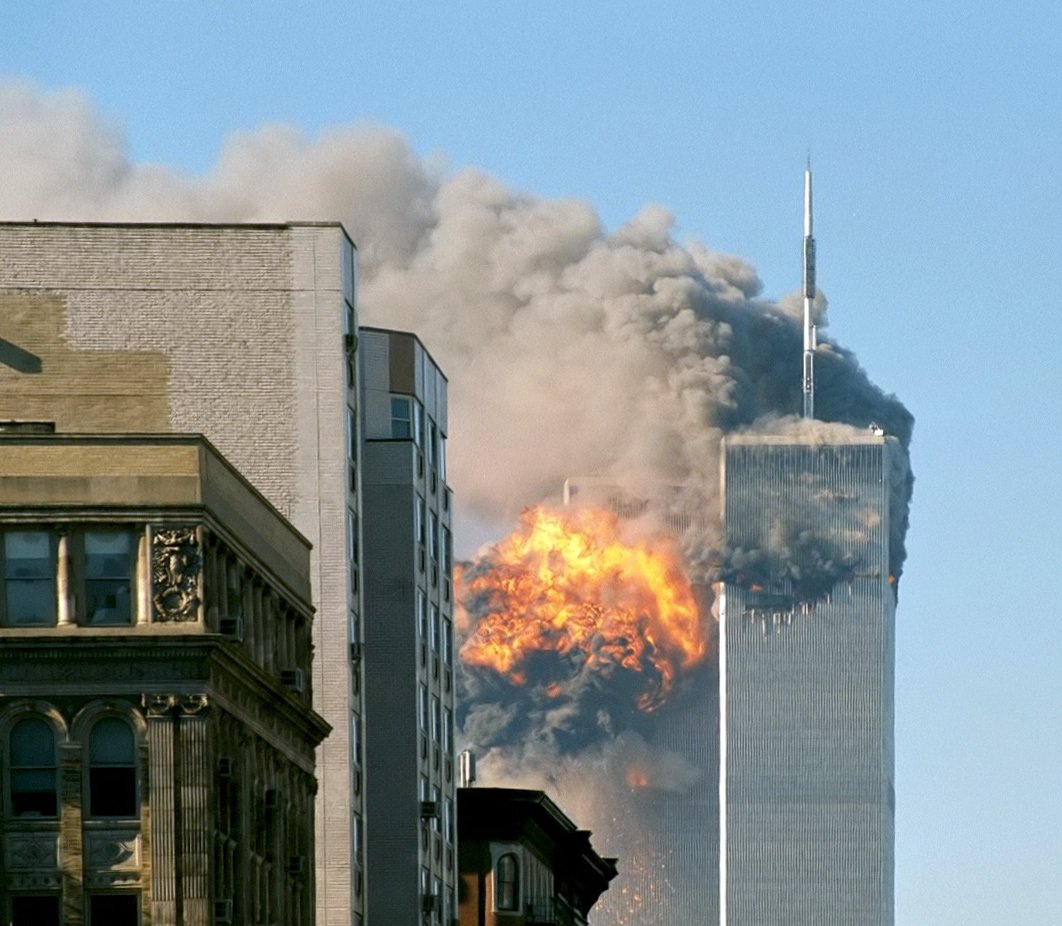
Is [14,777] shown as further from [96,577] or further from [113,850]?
[96,577]

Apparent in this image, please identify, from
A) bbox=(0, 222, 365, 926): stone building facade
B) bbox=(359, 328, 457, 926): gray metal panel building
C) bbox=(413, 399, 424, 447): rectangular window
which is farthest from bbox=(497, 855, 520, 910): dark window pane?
bbox=(0, 222, 365, 926): stone building facade

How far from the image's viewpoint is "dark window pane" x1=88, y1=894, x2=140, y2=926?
3110 inches

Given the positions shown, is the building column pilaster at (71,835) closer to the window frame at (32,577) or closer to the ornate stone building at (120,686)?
the ornate stone building at (120,686)

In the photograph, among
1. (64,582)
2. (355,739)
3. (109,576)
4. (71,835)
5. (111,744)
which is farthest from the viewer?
(355,739)

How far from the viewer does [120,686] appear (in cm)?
7975

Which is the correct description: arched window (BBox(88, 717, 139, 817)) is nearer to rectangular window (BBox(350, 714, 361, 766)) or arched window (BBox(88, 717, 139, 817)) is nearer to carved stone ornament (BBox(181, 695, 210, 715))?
carved stone ornament (BBox(181, 695, 210, 715))

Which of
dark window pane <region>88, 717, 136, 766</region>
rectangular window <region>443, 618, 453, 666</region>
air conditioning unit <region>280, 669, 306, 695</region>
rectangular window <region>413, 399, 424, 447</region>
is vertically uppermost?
rectangular window <region>413, 399, 424, 447</region>

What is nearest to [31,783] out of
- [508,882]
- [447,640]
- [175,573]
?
[175,573]

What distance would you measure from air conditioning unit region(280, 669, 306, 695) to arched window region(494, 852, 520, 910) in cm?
4543

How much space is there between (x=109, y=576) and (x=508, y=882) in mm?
58985

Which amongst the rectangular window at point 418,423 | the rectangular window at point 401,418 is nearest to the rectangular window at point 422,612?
the rectangular window at point 418,423

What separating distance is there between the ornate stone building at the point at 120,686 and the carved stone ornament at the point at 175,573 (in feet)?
0.13

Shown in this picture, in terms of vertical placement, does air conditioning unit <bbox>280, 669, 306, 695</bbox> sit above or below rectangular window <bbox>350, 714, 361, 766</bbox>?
above

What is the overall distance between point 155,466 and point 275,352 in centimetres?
2986
